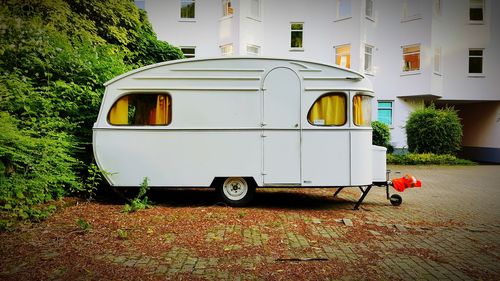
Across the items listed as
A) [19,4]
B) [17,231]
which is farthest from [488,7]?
[17,231]

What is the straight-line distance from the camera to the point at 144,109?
7.66 metres

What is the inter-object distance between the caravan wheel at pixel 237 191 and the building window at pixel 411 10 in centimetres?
1974

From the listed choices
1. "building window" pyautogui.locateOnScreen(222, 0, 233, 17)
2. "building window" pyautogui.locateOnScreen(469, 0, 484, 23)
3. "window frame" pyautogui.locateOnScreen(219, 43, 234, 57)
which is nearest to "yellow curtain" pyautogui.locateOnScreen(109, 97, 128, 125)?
"window frame" pyautogui.locateOnScreen(219, 43, 234, 57)

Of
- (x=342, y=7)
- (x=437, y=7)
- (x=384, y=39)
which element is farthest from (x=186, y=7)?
(x=437, y=7)

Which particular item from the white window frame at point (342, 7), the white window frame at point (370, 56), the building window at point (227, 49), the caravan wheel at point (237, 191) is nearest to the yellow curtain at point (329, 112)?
the caravan wheel at point (237, 191)

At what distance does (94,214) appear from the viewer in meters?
6.64

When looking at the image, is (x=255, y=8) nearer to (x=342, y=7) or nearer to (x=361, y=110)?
(x=342, y=7)

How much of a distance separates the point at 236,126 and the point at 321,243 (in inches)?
119

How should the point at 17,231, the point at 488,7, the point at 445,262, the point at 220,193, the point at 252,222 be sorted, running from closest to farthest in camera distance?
the point at 445,262 → the point at 17,231 → the point at 252,222 → the point at 220,193 → the point at 488,7

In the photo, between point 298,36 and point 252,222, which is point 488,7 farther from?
point 252,222

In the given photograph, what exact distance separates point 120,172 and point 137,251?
292cm

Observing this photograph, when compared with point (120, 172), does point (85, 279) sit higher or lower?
lower

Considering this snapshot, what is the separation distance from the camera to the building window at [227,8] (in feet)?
73.9

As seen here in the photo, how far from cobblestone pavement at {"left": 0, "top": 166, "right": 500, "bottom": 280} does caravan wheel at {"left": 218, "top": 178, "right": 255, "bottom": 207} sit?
0.76ft
